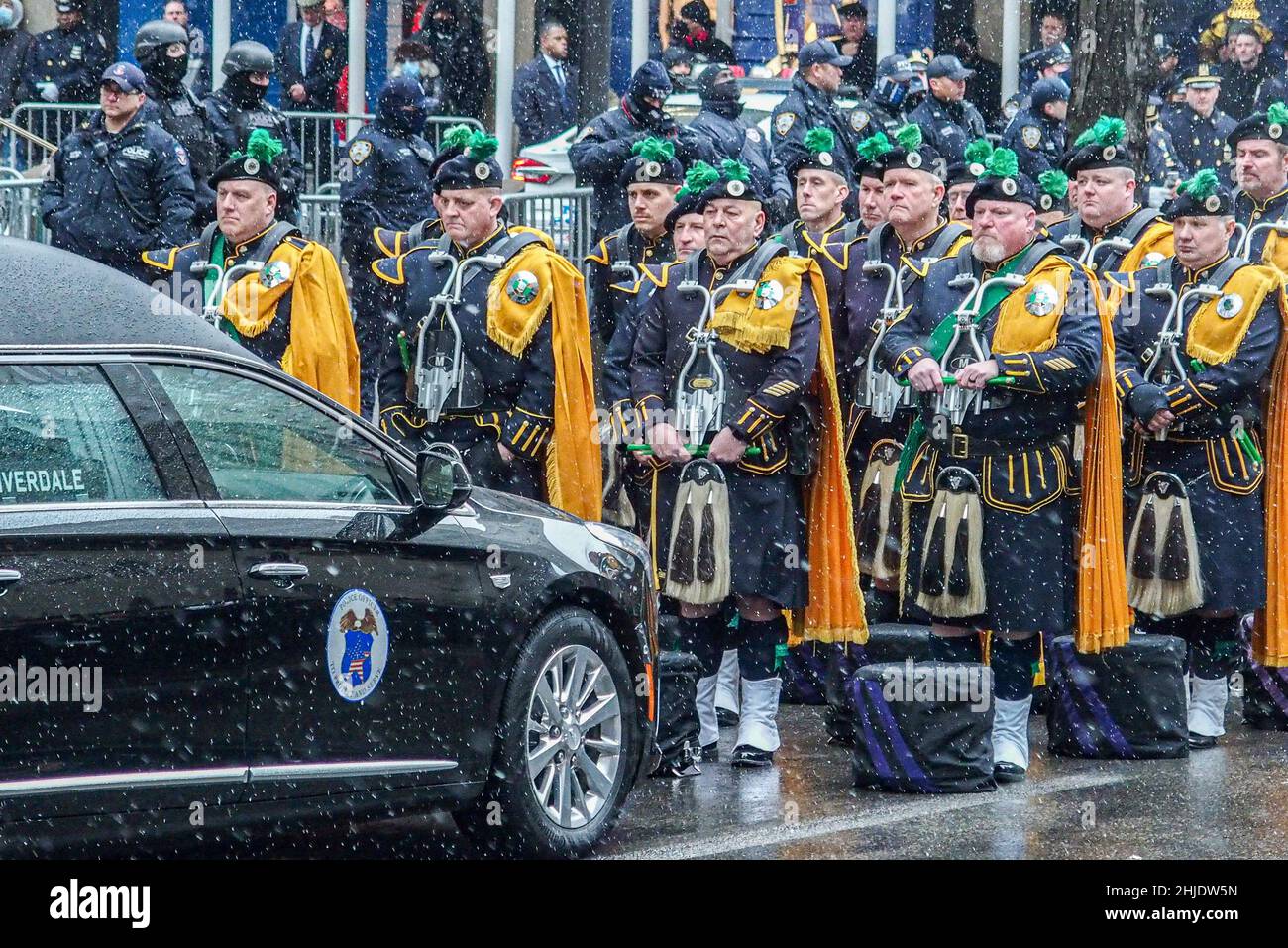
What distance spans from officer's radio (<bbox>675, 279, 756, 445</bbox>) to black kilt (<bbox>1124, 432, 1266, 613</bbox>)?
199 centimetres

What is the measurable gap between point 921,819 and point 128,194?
565 centimetres

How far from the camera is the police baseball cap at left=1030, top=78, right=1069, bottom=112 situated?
14711mm

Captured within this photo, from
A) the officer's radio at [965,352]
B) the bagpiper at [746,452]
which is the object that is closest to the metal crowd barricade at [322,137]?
the bagpiper at [746,452]

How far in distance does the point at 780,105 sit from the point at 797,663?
4.21 meters

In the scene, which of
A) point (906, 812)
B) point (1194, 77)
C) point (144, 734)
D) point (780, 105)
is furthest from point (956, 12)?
point (144, 734)

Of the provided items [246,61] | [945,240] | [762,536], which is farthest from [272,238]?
[246,61]

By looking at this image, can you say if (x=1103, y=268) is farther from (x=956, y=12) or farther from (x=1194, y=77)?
(x=956, y=12)

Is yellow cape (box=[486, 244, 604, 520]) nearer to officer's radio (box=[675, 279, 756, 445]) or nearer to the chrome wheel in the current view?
officer's radio (box=[675, 279, 756, 445])

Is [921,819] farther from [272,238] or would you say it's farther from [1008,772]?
[272,238]

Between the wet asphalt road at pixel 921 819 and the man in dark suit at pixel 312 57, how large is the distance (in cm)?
915

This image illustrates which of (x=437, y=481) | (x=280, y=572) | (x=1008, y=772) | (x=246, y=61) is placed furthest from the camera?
(x=246, y=61)

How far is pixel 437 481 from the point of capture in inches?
263

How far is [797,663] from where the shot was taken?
10633 mm

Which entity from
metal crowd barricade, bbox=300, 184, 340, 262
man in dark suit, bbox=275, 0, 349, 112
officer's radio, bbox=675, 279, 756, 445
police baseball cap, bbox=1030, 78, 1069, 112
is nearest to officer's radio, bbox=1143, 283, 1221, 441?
officer's radio, bbox=675, 279, 756, 445
